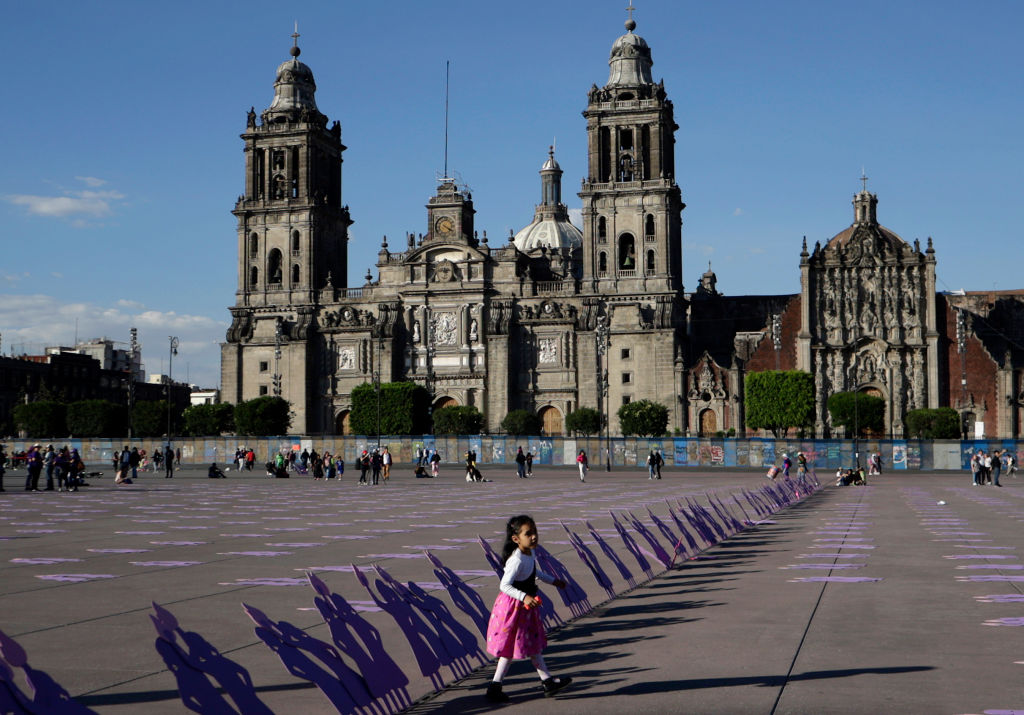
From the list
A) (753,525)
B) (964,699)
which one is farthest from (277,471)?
(964,699)

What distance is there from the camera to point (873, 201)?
298 ft

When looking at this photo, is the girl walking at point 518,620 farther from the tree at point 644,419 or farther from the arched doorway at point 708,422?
the arched doorway at point 708,422

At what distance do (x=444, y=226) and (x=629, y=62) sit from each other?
19.4 metres

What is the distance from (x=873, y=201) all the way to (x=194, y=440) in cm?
5279

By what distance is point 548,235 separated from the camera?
126375 millimetres

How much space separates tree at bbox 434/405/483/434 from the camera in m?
87.3

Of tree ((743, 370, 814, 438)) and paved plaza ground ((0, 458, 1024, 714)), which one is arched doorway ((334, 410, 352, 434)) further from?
paved plaza ground ((0, 458, 1024, 714))

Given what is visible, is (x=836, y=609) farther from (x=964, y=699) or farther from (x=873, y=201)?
(x=873, y=201)

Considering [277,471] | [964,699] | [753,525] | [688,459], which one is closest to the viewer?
[964,699]

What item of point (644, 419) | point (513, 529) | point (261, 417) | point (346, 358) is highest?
point (346, 358)

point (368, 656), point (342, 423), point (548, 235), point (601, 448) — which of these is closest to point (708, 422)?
point (601, 448)

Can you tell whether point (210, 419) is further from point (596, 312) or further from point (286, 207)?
point (596, 312)

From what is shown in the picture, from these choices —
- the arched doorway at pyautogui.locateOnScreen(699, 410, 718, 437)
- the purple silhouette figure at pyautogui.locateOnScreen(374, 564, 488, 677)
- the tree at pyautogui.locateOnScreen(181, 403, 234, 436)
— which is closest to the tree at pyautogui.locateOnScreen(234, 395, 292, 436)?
the tree at pyautogui.locateOnScreen(181, 403, 234, 436)

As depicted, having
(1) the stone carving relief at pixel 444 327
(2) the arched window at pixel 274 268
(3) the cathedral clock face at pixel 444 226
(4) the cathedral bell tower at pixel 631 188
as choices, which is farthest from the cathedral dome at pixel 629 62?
Result: (2) the arched window at pixel 274 268
